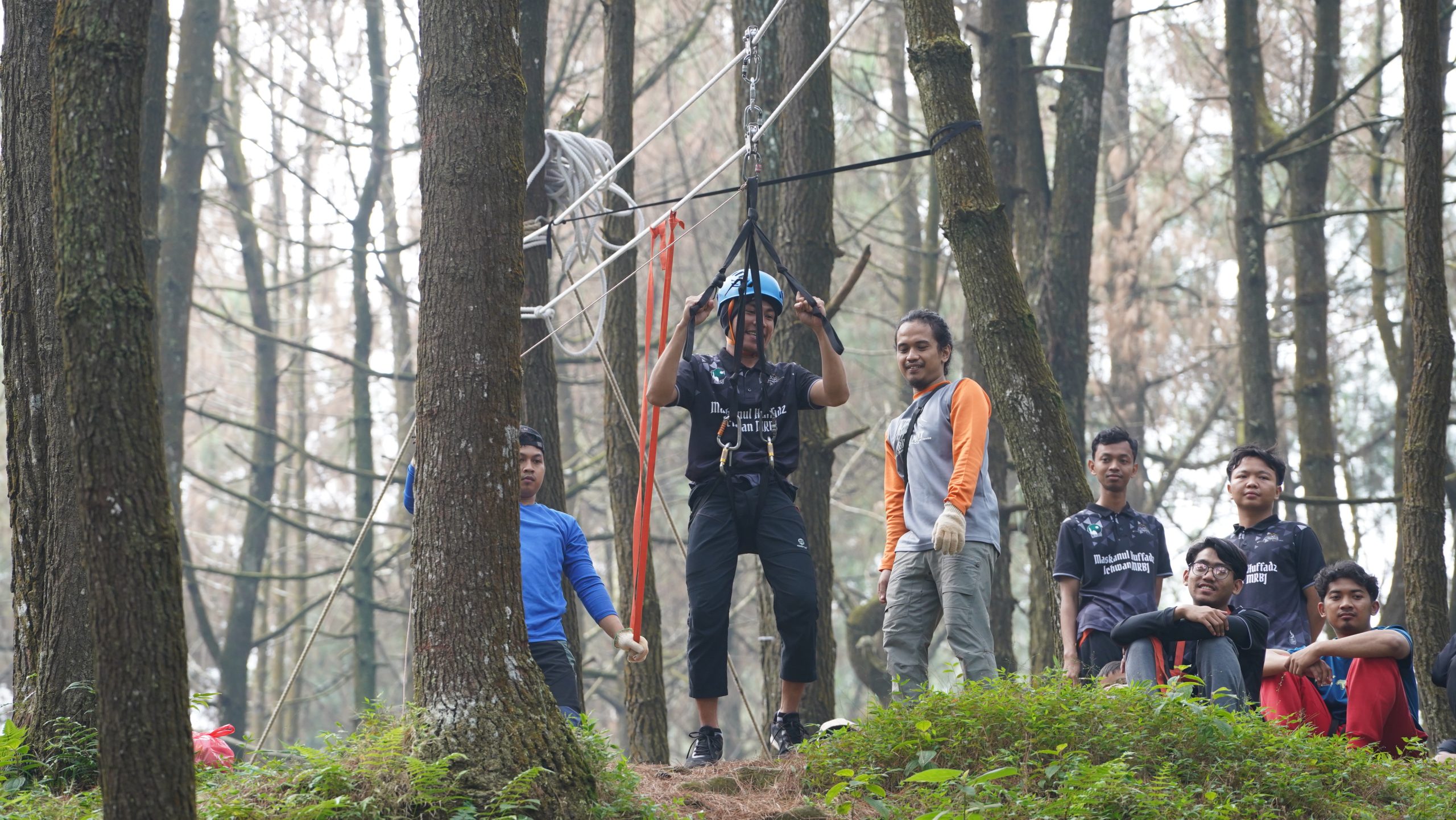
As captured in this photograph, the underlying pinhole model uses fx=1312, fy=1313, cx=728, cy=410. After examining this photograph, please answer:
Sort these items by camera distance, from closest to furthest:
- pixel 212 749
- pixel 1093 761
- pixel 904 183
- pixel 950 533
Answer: pixel 1093 761, pixel 212 749, pixel 950 533, pixel 904 183

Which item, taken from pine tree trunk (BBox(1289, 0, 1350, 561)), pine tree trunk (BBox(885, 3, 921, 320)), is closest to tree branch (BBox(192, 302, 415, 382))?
pine tree trunk (BBox(885, 3, 921, 320))

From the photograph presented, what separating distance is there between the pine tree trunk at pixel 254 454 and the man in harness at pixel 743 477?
10.6m

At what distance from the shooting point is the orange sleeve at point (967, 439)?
507 cm

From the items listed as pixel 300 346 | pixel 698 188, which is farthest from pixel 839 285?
pixel 698 188

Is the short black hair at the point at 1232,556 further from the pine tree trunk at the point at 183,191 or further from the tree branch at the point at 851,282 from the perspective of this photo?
the pine tree trunk at the point at 183,191

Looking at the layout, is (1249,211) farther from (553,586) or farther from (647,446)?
(553,586)

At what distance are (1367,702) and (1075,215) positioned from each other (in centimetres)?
538

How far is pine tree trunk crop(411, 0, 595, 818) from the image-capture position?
3.74 metres

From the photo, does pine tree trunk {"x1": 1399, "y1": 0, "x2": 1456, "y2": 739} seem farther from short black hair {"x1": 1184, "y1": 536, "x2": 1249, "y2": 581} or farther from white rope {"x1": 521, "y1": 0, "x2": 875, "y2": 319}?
white rope {"x1": 521, "y1": 0, "x2": 875, "y2": 319}

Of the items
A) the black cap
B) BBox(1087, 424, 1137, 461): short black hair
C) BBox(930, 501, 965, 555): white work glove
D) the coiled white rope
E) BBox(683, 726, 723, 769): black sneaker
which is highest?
the coiled white rope

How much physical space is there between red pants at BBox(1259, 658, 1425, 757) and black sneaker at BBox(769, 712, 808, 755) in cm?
193

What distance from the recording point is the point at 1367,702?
540cm

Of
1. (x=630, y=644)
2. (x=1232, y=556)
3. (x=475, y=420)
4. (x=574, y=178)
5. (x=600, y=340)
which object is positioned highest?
(x=574, y=178)

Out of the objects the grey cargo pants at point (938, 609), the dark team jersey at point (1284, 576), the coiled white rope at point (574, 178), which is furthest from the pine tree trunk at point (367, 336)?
the dark team jersey at point (1284, 576)
